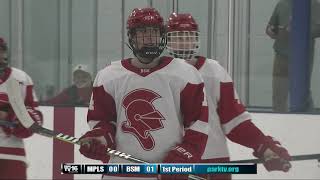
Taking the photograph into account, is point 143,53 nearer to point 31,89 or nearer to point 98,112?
point 98,112

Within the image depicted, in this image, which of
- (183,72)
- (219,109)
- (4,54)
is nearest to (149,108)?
(183,72)

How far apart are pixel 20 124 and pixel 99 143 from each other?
621 millimetres

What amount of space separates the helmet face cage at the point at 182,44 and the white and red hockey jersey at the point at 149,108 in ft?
0.68

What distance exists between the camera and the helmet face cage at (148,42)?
2.38 m

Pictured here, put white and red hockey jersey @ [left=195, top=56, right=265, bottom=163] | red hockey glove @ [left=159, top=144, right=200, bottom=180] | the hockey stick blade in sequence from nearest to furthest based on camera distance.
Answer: red hockey glove @ [left=159, top=144, right=200, bottom=180] < white and red hockey jersey @ [left=195, top=56, right=265, bottom=163] < the hockey stick blade

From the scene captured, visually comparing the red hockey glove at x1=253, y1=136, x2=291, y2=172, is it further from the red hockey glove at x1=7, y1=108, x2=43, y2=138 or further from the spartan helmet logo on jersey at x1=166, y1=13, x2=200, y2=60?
the red hockey glove at x1=7, y1=108, x2=43, y2=138

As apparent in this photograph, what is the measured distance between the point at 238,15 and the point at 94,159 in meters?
0.84

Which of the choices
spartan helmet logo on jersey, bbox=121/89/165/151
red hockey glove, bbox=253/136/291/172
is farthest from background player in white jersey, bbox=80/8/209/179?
red hockey glove, bbox=253/136/291/172

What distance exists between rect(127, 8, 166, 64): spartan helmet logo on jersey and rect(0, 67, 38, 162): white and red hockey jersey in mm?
666

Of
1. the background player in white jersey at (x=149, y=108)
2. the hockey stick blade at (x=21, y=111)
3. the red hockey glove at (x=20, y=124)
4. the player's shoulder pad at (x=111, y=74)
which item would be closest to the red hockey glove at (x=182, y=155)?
the background player in white jersey at (x=149, y=108)

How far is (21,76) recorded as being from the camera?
2.91 meters

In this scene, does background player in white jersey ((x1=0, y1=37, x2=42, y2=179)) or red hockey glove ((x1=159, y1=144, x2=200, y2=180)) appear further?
background player in white jersey ((x1=0, y1=37, x2=42, y2=179))

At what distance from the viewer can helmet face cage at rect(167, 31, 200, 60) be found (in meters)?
2.58

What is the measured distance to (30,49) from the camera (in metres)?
2.95
